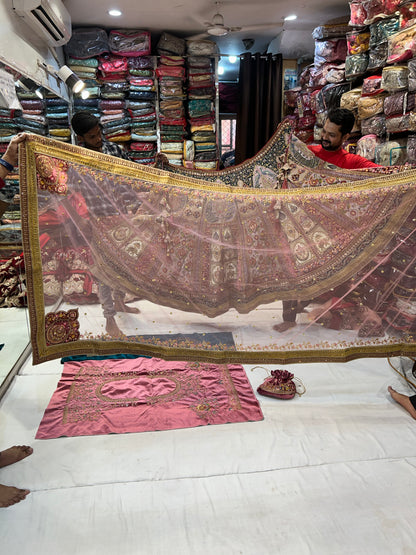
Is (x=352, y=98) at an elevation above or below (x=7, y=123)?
above

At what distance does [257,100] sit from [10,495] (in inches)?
190

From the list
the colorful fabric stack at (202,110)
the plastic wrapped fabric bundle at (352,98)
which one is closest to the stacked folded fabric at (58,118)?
the colorful fabric stack at (202,110)

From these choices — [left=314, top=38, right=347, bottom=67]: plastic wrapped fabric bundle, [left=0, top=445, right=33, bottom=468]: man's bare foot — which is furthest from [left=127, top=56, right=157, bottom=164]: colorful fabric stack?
[left=0, top=445, right=33, bottom=468]: man's bare foot

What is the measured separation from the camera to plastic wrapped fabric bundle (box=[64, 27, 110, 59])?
4.34m

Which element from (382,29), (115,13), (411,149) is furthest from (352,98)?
(115,13)

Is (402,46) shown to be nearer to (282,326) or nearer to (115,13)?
(282,326)

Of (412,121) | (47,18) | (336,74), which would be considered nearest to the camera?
(412,121)

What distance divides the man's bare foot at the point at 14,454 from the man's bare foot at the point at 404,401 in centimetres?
183

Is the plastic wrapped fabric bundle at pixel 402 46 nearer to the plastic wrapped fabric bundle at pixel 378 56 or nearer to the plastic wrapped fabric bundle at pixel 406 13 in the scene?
the plastic wrapped fabric bundle at pixel 406 13

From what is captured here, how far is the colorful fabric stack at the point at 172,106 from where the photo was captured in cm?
459

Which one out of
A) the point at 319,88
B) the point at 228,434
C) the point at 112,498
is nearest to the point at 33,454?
the point at 112,498

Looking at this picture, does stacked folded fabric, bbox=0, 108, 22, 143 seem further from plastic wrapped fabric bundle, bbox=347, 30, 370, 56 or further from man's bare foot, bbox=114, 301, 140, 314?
plastic wrapped fabric bundle, bbox=347, 30, 370, 56

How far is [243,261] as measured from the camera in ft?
5.91

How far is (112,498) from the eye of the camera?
1543mm
